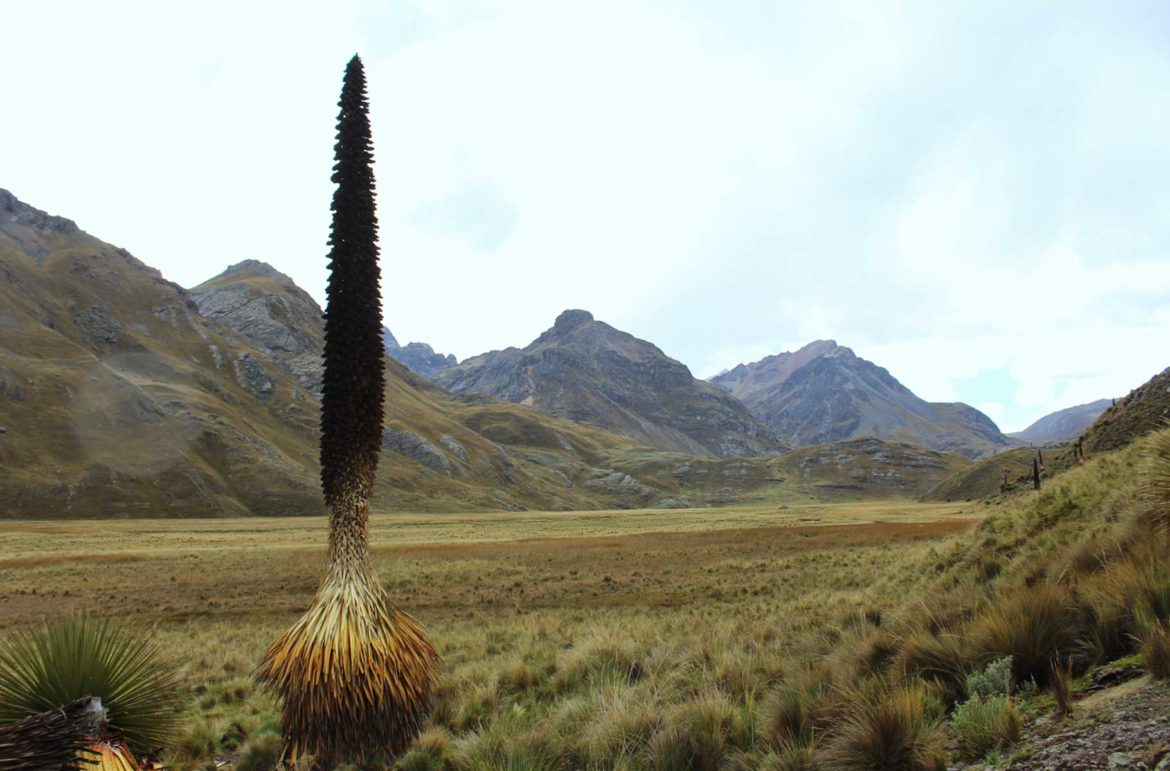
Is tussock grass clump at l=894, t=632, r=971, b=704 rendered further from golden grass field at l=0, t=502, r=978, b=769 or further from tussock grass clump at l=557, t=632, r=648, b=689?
tussock grass clump at l=557, t=632, r=648, b=689

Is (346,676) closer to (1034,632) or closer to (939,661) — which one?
(939,661)

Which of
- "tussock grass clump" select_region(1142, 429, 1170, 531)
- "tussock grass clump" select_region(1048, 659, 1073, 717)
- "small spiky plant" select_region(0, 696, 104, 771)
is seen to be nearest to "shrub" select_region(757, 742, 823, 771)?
"tussock grass clump" select_region(1048, 659, 1073, 717)

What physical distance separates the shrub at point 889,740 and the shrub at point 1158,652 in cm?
156

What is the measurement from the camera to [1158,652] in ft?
14.9

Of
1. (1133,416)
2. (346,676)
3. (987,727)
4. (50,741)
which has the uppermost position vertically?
(1133,416)

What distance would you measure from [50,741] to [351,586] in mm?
3176

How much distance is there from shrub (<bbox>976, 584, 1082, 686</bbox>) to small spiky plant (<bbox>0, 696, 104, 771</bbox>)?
6.98 meters

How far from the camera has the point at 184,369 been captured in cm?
18562

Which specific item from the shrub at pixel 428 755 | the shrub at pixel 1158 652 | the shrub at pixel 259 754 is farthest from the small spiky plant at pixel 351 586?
the shrub at pixel 1158 652

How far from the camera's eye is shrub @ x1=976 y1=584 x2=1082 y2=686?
18.6 feet

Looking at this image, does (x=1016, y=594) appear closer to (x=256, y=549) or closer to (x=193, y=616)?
(x=193, y=616)

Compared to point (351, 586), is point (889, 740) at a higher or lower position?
lower

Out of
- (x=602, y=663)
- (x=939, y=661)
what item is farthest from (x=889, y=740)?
(x=602, y=663)

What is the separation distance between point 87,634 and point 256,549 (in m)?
53.9
